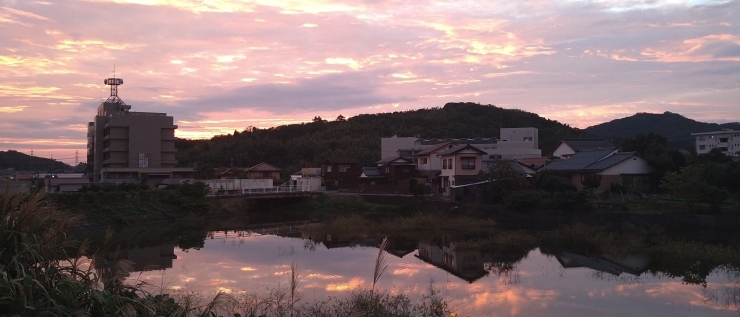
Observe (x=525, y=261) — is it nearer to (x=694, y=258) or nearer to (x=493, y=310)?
(x=694, y=258)

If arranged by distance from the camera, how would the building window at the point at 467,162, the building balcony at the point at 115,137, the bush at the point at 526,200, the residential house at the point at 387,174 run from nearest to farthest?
1. the bush at the point at 526,200
2. the building window at the point at 467,162
3. the residential house at the point at 387,174
4. the building balcony at the point at 115,137

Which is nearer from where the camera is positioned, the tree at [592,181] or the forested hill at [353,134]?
the tree at [592,181]

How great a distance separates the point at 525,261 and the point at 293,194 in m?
23.2

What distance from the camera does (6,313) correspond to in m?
3.89

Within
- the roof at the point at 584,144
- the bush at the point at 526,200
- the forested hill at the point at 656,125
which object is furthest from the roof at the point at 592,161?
the forested hill at the point at 656,125

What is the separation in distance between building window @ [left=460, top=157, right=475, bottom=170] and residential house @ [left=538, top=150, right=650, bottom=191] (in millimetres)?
4960

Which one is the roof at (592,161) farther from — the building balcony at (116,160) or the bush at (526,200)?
the building balcony at (116,160)

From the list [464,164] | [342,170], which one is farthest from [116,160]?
[464,164]

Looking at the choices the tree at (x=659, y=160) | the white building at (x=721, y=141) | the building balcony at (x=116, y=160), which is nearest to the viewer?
the tree at (x=659, y=160)

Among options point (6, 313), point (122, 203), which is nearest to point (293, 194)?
point (122, 203)

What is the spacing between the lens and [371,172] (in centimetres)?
4338

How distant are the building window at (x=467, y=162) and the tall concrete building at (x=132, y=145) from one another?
23.6m

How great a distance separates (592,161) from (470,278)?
75.2 feet

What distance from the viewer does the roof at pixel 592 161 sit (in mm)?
31422
